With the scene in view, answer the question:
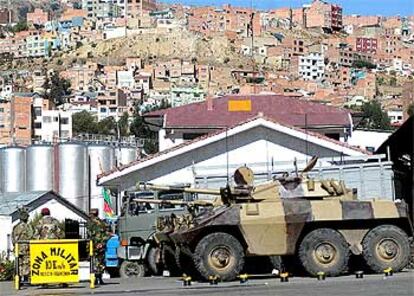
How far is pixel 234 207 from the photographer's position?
19.8 metres

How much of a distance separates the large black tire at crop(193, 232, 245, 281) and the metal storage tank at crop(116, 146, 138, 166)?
165ft

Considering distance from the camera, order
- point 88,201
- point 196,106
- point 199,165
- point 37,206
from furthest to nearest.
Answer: point 88,201
point 37,206
point 196,106
point 199,165

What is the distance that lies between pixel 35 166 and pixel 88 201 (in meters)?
6.10

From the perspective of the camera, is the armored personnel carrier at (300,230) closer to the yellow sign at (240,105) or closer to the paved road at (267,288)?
the paved road at (267,288)

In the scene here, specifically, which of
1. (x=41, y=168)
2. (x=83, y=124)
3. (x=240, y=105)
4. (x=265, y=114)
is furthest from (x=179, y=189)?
(x=83, y=124)

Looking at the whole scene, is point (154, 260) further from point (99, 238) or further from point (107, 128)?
point (107, 128)

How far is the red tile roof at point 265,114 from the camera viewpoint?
37500 millimetres

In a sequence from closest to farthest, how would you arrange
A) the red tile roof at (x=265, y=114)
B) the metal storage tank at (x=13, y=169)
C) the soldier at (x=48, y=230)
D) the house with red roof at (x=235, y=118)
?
the soldier at (x=48, y=230)
the house with red roof at (x=235, y=118)
the red tile roof at (x=265, y=114)
the metal storage tank at (x=13, y=169)

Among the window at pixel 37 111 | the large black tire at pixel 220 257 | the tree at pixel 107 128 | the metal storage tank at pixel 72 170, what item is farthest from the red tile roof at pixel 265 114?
the window at pixel 37 111

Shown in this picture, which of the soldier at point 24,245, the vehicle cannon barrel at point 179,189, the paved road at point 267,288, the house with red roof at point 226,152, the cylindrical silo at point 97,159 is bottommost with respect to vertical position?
the paved road at point 267,288

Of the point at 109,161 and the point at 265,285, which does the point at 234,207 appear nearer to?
the point at 265,285

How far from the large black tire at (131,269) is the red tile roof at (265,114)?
13528mm

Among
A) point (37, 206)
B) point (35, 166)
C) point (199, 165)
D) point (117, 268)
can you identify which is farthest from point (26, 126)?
point (117, 268)

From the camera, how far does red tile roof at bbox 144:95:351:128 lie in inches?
1476
